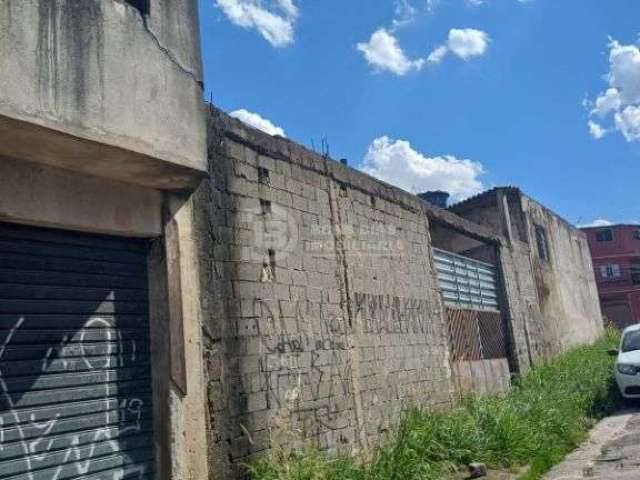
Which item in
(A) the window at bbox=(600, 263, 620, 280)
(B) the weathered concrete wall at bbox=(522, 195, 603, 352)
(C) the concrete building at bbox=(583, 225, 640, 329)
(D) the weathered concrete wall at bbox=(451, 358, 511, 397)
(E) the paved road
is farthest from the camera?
(A) the window at bbox=(600, 263, 620, 280)

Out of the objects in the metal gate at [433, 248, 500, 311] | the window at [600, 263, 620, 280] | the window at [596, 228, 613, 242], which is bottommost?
the metal gate at [433, 248, 500, 311]

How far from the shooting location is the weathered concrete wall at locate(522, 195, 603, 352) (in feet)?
45.7

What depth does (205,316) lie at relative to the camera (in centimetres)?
448

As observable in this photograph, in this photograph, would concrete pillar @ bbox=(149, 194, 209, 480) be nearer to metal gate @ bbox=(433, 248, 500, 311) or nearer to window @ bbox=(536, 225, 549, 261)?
metal gate @ bbox=(433, 248, 500, 311)

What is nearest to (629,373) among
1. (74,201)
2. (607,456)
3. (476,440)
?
(607,456)

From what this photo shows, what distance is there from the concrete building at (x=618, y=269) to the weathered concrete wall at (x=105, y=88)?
3296cm

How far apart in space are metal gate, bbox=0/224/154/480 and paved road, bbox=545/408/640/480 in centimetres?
425

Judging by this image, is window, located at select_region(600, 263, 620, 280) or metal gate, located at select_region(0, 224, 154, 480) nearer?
metal gate, located at select_region(0, 224, 154, 480)

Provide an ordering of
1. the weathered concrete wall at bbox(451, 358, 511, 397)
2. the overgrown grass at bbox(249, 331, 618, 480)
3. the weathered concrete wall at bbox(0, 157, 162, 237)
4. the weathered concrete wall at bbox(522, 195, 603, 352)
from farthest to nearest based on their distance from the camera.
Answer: the weathered concrete wall at bbox(522, 195, 603, 352), the weathered concrete wall at bbox(451, 358, 511, 397), the overgrown grass at bbox(249, 331, 618, 480), the weathered concrete wall at bbox(0, 157, 162, 237)

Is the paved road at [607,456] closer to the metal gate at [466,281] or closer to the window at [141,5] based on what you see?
the metal gate at [466,281]

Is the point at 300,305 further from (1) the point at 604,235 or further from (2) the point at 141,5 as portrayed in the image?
(1) the point at 604,235

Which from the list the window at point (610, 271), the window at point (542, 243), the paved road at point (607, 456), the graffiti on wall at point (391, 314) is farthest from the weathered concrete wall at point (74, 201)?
the window at point (610, 271)

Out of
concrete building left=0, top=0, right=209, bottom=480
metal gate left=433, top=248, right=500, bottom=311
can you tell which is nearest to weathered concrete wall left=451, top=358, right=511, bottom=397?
metal gate left=433, top=248, right=500, bottom=311

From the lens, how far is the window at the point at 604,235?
34.5 metres
